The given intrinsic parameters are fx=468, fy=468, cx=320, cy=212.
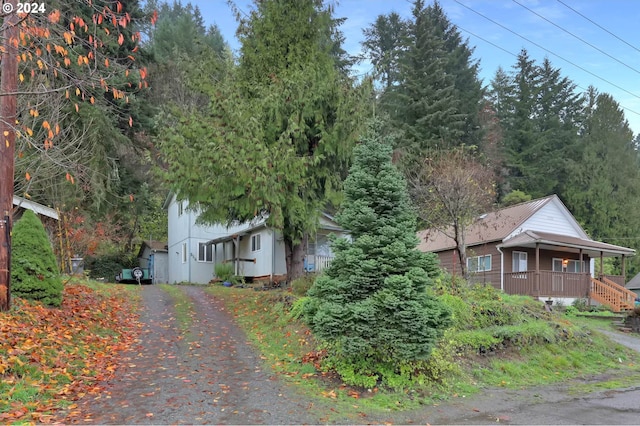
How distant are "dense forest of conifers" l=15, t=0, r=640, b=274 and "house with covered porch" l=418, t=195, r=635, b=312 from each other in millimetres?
1698

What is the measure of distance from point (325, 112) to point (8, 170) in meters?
6.98

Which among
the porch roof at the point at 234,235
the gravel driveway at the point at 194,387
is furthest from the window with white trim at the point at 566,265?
the gravel driveway at the point at 194,387

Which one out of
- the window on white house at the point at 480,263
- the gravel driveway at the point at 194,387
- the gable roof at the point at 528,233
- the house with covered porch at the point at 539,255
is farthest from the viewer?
the window on white house at the point at 480,263

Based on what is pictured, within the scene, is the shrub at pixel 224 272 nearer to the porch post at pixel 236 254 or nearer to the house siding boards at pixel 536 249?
the porch post at pixel 236 254

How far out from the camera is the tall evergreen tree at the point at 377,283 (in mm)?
6566

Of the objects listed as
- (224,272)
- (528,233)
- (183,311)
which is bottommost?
(183,311)

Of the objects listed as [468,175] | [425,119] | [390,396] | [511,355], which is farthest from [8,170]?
[425,119]

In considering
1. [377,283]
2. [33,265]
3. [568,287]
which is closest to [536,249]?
[568,287]

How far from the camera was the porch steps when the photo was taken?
20484mm

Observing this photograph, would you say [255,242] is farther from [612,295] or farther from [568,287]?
[612,295]

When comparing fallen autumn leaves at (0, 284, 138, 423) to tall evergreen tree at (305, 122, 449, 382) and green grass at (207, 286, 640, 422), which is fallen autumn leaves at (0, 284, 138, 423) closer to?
green grass at (207, 286, 640, 422)

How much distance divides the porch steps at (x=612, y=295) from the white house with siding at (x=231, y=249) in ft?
39.6

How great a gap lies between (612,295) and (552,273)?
329cm

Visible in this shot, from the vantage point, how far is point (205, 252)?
2692 centimetres
